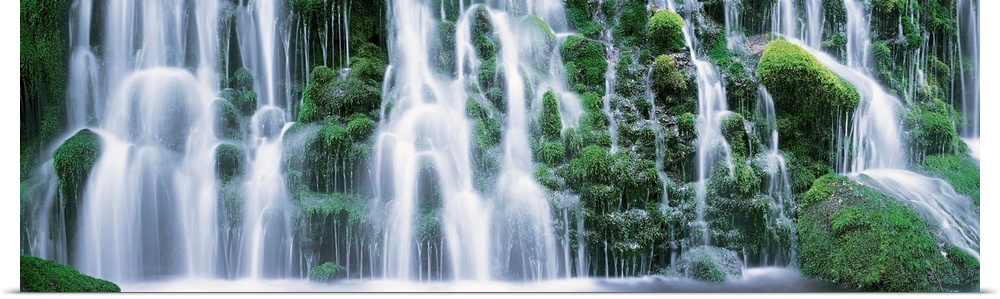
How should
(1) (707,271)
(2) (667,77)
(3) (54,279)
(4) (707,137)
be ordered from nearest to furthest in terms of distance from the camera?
(3) (54,279)
(1) (707,271)
(4) (707,137)
(2) (667,77)

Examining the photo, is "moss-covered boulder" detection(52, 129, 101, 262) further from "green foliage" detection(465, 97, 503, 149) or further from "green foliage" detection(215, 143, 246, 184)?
"green foliage" detection(465, 97, 503, 149)

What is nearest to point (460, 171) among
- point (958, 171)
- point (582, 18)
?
point (582, 18)

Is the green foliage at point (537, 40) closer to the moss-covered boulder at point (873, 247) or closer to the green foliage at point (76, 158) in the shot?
the moss-covered boulder at point (873, 247)

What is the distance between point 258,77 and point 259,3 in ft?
2.01

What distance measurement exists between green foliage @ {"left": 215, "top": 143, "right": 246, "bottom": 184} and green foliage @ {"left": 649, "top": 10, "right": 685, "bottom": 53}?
3199mm

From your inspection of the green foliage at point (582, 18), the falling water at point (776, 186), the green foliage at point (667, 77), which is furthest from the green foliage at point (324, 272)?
the falling water at point (776, 186)

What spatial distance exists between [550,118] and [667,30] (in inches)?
46.0

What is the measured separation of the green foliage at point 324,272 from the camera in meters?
5.70

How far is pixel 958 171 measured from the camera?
5.90m

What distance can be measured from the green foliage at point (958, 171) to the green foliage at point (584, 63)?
243 centimetres

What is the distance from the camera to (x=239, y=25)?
629cm

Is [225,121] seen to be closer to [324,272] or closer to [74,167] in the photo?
[74,167]

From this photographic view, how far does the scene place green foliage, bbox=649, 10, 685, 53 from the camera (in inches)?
246

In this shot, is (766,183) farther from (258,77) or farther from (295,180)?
(258,77)
